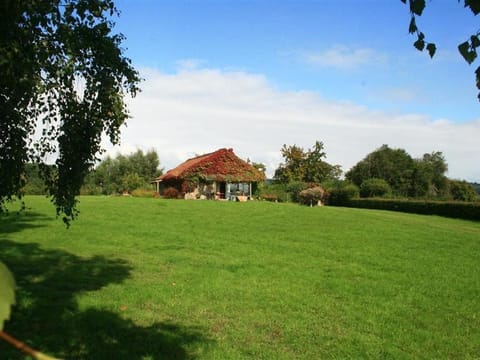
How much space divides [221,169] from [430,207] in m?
19.6

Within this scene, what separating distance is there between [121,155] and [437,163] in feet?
171

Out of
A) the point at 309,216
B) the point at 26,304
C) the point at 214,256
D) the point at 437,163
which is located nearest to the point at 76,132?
the point at 26,304

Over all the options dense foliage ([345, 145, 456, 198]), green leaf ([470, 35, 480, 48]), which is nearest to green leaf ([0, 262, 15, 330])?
green leaf ([470, 35, 480, 48])

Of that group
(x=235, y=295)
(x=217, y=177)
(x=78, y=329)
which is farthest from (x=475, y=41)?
(x=217, y=177)

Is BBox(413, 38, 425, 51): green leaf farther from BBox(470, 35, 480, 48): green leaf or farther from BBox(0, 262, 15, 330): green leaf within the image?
BBox(0, 262, 15, 330): green leaf

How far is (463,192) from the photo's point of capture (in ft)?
166

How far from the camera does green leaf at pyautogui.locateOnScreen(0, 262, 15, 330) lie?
705mm

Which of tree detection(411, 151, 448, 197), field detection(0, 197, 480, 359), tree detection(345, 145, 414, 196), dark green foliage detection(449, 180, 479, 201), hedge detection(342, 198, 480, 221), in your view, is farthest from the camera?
tree detection(345, 145, 414, 196)

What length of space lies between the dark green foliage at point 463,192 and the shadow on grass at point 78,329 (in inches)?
1892

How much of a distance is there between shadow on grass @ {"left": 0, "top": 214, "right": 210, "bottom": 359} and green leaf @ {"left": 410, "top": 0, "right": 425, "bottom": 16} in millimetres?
4384

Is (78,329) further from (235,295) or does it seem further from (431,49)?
(431,49)

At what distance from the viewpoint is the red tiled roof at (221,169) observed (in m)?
43.6

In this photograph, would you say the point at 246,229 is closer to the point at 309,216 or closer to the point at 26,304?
the point at 309,216

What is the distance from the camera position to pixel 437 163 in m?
73.6
